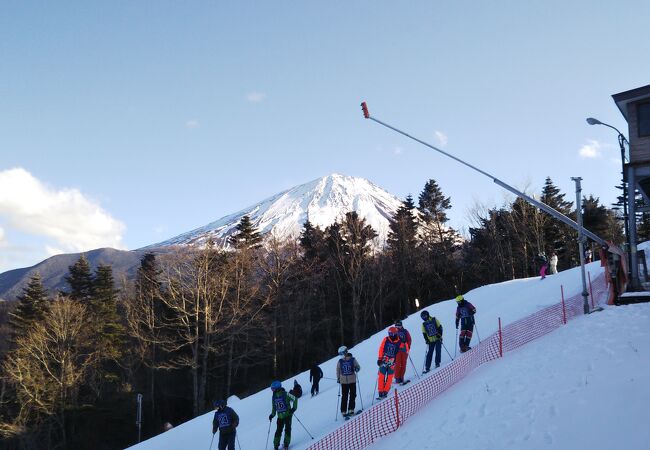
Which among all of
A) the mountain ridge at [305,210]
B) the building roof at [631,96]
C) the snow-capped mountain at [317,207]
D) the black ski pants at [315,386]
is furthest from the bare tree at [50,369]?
the snow-capped mountain at [317,207]

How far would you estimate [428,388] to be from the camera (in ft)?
37.3

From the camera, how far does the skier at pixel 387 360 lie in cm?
1208

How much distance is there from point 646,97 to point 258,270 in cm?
3106

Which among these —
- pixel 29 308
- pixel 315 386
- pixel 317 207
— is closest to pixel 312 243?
pixel 29 308

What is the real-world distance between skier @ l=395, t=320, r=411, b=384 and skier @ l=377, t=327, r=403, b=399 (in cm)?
35

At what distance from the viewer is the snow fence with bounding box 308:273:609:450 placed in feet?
33.3

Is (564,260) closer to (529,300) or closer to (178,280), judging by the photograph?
(529,300)

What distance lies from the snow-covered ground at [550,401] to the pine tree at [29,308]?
106ft

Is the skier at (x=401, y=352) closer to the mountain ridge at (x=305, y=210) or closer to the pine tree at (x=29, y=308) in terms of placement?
the pine tree at (x=29, y=308)

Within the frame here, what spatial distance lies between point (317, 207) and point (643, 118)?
346 feet

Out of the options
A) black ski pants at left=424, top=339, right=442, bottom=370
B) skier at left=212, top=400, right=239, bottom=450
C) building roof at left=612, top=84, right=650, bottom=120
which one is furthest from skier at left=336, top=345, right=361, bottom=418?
building roof at left=612, top=84, right=650, bottom=120

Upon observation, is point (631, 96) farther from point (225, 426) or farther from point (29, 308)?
point (29, 308)

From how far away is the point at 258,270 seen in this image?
41.2 metres

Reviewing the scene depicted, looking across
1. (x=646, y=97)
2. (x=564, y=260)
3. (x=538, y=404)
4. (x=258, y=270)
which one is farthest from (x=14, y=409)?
(x=564, y=260)
